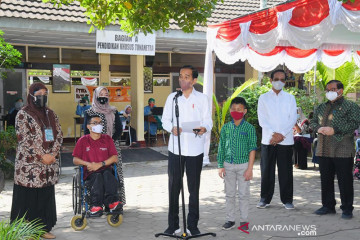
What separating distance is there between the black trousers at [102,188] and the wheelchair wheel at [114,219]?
0.73 ft

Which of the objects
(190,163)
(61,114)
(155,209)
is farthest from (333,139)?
(61,114)

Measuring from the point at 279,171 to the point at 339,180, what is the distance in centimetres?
88

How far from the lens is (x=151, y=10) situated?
7504mm

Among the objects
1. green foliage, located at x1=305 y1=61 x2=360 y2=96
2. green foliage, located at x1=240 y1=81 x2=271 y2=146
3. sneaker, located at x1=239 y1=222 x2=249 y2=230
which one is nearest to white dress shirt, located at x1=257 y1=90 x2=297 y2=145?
sneaker, located at x1=239 y1=222 x2=249 y2=230

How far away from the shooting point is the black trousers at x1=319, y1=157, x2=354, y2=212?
626 centimetres

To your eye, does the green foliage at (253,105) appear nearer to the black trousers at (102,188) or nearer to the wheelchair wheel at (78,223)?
the black trousers at (102,188)

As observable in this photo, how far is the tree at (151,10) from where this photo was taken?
741cm

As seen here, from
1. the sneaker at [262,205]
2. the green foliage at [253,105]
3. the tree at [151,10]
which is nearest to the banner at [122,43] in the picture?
the green foliage at [253,105]

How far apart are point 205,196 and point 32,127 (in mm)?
3556

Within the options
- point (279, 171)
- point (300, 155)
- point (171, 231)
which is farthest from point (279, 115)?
point (300, 155)

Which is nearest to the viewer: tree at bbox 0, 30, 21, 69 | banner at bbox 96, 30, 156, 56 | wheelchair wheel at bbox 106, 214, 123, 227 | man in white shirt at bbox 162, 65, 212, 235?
man in white shirt at bbox 162, 65, 212, 235

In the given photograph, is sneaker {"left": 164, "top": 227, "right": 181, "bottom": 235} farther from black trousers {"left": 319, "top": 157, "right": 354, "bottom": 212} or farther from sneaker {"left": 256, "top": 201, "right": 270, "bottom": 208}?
black trousers {"left": 319, "top": 157, "right": 354, "bottom": 212}

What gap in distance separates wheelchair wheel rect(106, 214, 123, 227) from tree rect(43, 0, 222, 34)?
3.33 m

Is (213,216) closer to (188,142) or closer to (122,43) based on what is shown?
(188,142)
